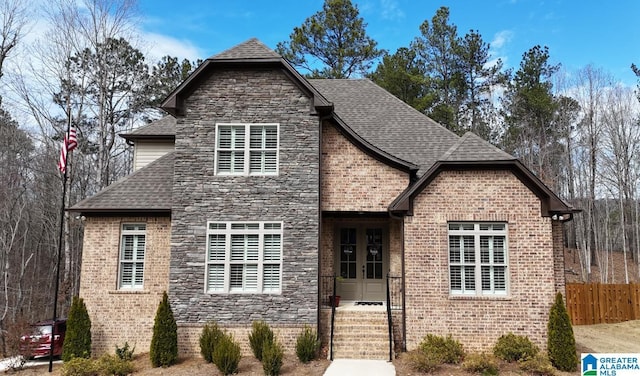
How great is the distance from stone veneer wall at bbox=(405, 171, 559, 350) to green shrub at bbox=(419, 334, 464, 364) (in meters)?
0.38

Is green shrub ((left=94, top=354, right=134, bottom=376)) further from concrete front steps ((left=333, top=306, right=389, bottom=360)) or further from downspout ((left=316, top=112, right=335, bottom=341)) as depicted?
concrete front steps ((left=333, top=306, right=389, bottom=360))

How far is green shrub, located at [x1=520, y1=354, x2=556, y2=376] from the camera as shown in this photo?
8938 mm

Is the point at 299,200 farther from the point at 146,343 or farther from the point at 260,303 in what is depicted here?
the point at 146,343

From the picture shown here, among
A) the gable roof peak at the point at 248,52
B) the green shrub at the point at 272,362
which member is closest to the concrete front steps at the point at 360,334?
the green shrub at the point at 272,362

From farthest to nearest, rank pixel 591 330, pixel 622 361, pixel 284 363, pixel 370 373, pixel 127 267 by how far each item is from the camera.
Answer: pixel 591 330 → pixel 127 267 → pixel 284 363 → pixel 370 373 → pixel 622 361

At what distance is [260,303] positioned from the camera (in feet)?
35.2

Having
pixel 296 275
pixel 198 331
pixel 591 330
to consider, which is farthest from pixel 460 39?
pixel 198 331

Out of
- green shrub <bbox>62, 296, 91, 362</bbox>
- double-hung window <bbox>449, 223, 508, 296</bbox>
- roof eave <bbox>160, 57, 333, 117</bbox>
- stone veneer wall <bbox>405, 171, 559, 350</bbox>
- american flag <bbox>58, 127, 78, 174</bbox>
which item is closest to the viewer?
stone veneer wall <bbox>405, 171, 559, 350</bbox>

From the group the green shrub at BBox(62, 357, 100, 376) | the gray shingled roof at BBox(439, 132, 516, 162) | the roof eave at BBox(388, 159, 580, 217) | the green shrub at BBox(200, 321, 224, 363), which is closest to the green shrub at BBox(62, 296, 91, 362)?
the green shrub at BBox(62, 357, 100, 376)

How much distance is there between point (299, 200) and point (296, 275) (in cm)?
188

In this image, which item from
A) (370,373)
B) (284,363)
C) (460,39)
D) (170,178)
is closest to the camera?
(370,373)

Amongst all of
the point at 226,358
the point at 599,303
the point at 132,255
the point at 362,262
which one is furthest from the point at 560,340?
the point at 132,255

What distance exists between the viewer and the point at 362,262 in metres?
12.9

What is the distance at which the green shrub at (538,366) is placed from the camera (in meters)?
8.94
